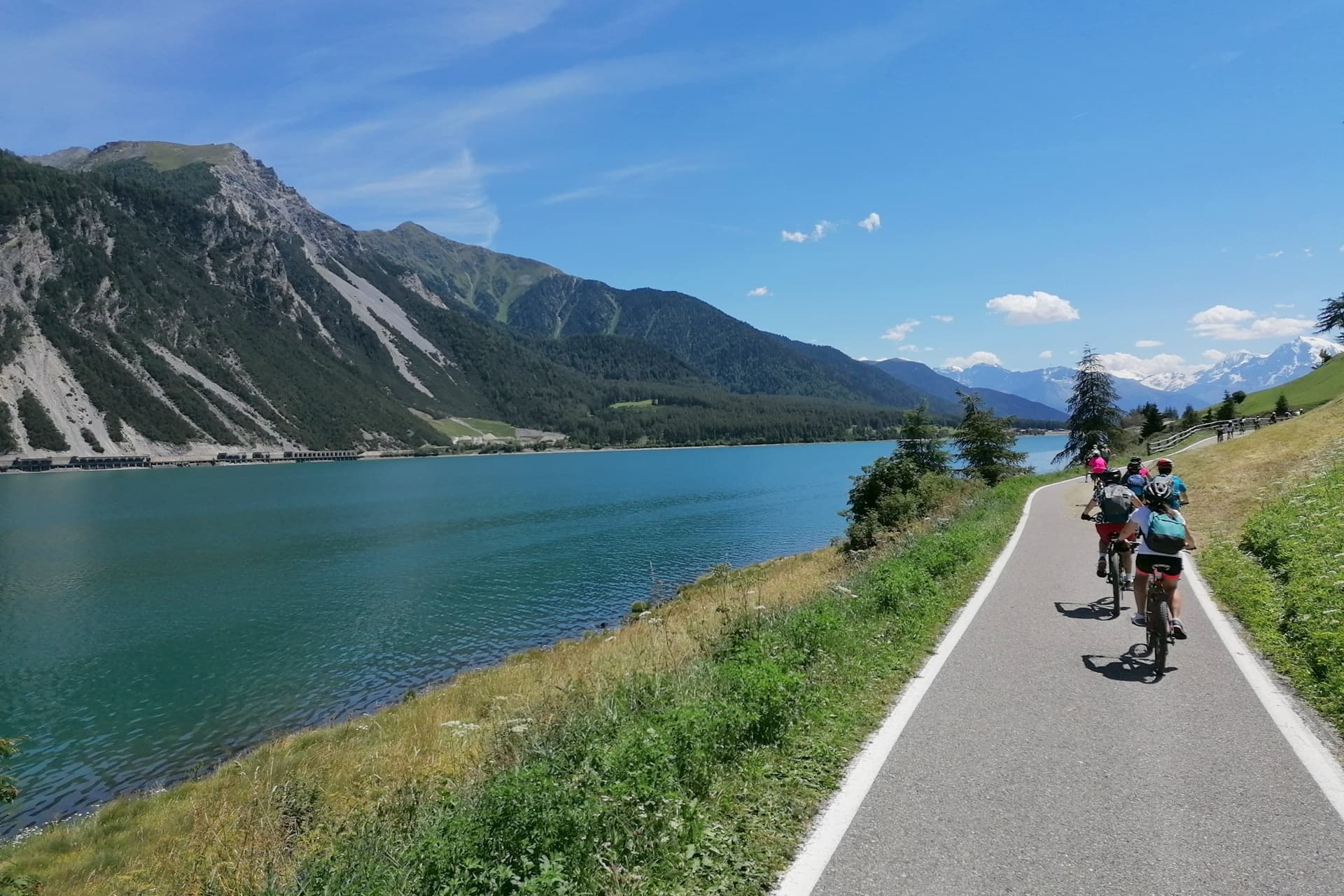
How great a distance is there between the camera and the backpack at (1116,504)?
37.8 ft

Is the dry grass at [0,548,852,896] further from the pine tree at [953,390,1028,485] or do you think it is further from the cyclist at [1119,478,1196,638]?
the pine tree at [953,390,1028,485]

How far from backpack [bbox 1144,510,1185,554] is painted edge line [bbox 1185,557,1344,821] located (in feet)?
4.91

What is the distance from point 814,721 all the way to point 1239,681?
4994 mm

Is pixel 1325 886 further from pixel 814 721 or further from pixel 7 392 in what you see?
pixel 7 392

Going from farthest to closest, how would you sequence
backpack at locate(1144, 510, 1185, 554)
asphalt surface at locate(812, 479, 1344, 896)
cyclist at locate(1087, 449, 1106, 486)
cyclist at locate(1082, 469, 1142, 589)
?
cyclist at locate(1087, 449, 1106, 486) → cyclist at locate(1082, 469, 1142, 589) → backpack at locate(1144, 510, 1185, 554) → asphalt surface at locate(812, 479, 1344, 896)

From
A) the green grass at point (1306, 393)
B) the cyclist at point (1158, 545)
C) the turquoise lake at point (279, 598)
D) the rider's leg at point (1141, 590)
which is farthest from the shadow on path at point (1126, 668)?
the green grass at point (1306, 393)

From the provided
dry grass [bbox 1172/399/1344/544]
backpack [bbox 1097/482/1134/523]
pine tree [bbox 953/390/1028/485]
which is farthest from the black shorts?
pine tree [bbox 953/390/1028/485]

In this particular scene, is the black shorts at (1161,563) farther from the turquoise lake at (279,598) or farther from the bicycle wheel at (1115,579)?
the turquoise lake at (279,598)

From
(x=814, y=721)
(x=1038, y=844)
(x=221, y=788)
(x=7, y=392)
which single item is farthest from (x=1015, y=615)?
(x=7, y=392)

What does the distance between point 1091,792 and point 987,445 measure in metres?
45.9

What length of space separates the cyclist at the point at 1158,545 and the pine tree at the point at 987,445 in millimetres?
38196

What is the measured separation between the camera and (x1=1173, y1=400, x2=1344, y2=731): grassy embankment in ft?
25.7

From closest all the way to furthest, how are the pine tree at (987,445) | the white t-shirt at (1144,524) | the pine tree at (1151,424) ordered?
the white t-shirt at (1144,524), the pine tree at (987,445), the pine tree at (1151,424)

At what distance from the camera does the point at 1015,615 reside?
11.2 meters
